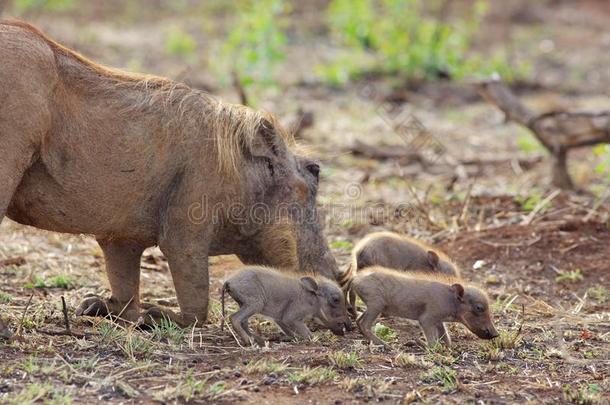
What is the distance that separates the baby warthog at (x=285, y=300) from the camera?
554 centimetres

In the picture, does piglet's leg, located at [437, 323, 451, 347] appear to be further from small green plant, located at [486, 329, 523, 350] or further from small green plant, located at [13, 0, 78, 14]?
small green plant, located at [13, 0, 78, 14]

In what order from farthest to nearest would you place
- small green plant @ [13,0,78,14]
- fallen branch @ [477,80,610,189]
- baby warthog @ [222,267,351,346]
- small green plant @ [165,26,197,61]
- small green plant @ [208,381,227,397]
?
1. small green plant @ [13,0,78,14]
2. small green plant @ [165,26,197,61]
3. fallen branch @ [477,80,610,189]
4. baby warthog @ [222,267,351,346]
5. small green plant @ [208,381,227,397]

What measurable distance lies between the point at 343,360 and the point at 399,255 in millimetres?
1663

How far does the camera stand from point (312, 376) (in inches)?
189

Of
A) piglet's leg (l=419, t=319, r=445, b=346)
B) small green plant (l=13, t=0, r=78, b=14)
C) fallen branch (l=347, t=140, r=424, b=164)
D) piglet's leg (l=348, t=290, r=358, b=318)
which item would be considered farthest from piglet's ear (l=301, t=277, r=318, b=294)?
small green plant (l=13, t=0, r=78, b=14)

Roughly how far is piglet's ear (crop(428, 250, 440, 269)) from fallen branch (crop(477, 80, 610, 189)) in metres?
3.47

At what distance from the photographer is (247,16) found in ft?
41.2

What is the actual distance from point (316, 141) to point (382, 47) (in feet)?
11.8

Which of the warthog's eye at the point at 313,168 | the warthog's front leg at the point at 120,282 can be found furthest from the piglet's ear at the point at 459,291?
the warthog's front leg at the point at 120,282

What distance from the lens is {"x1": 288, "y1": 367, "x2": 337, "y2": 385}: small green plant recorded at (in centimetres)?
475

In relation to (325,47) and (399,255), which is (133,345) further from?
(325,47)

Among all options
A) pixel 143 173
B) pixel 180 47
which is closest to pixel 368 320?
pixel 143 173

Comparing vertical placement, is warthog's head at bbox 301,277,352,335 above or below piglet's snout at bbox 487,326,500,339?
above

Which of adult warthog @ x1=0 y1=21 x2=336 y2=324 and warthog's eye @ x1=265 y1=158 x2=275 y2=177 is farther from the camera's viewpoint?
warthog's eye @ x1=265 y1=158 x2=275 y2=177
